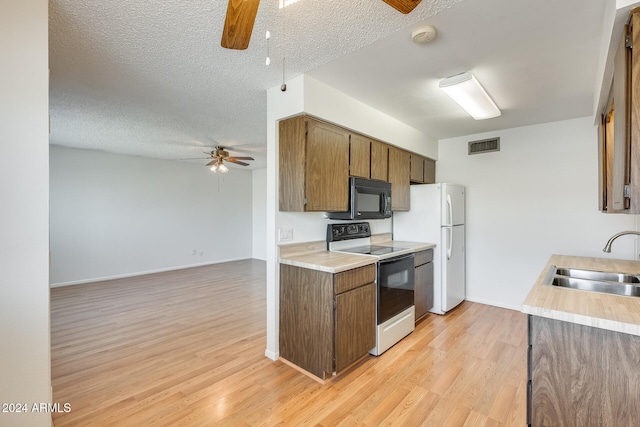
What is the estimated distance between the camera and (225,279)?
564cm

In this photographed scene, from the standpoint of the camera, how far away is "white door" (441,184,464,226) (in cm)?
362

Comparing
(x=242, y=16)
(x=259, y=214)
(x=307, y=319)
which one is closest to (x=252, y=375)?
(x=307, y=319)

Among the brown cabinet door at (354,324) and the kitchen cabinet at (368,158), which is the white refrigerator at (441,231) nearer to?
the kitchen cabinet at (368,158)

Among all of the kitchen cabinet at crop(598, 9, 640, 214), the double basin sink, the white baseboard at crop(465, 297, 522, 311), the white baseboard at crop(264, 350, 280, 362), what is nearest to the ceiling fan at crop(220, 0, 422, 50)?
the kitchen cabinet at crop(598, 9, 640, 214)

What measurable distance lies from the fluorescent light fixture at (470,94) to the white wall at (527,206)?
118 centimetres

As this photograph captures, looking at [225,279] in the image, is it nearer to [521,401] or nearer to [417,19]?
[521,401]

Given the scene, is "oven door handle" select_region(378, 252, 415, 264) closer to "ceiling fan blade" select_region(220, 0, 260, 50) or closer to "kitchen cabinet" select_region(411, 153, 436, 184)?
"kitchen cabinet" select_region(411, 153, 436, 184)

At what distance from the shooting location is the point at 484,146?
13.2 feet

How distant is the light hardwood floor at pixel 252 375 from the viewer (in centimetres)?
190

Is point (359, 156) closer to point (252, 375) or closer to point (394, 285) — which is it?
point (394, 285)

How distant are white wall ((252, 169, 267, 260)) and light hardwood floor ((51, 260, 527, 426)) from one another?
12.9ft

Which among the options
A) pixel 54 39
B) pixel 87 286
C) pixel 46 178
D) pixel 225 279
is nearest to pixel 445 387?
pixel 46 178

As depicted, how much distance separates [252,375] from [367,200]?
1959 mm

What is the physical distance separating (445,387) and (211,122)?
12.4 feet
